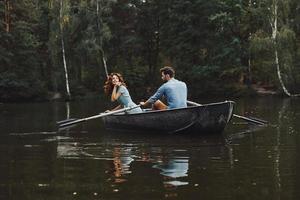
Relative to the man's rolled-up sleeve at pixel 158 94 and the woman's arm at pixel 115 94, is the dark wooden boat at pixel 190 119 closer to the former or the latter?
the man's rolled-up sleeve at pixel 158 94

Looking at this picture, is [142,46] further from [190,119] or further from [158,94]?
[190,119]

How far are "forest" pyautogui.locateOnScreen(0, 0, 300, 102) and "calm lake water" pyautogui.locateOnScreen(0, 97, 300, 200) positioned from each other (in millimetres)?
26112

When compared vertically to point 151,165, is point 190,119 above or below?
above

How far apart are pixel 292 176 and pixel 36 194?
356cm

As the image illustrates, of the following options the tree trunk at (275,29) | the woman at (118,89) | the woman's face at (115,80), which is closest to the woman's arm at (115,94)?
the woman at (118,89)

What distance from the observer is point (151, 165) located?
9.88 m

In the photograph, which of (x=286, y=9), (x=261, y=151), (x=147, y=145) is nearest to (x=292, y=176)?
(x=261, y=151)

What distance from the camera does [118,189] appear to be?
25.7ft

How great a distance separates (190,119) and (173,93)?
85 centimetres

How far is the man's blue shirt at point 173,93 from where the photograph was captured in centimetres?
1506

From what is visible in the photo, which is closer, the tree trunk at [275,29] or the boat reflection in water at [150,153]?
the boat reflection in water at [150,153]

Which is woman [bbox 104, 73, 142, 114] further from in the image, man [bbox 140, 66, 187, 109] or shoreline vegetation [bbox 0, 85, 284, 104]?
shoreline vegetation [bbox 0, 85, 284, 104]

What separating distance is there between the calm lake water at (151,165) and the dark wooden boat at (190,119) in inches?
11.1

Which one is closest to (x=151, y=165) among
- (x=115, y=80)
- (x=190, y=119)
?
(x=190, y=119)
